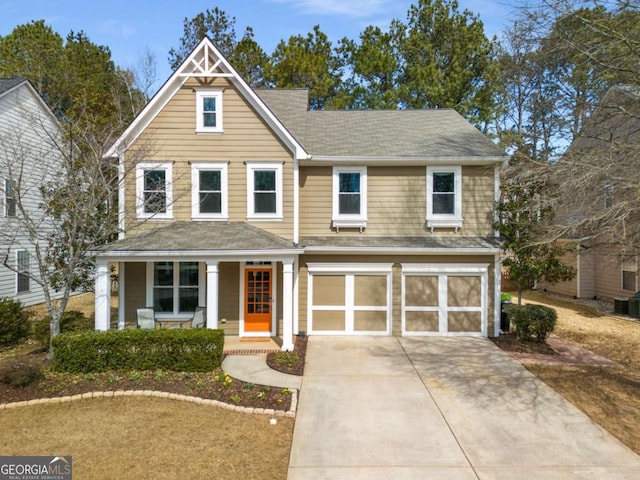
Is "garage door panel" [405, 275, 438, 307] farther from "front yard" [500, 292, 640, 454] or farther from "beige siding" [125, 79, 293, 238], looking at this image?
"beige siding" [125, 79, 293, 238]

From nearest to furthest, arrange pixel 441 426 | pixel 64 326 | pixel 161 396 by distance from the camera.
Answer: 1. pixel 441 426
2. pixel 161 396
3. pixel 64 326

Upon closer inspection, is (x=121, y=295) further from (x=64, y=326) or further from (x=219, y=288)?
(x=219, y=288)

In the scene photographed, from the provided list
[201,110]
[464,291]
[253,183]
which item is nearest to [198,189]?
[253,183]

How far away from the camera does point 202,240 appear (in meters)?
11.6

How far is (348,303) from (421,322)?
2.45 metres

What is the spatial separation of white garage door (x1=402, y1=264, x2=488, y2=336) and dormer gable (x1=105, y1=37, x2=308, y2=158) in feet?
18.3

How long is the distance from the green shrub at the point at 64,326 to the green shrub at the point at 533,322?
495 inches

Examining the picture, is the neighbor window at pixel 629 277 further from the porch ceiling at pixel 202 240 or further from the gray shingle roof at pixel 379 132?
the porch ceiling at pixel 202 240

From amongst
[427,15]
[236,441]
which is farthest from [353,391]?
[427,15]

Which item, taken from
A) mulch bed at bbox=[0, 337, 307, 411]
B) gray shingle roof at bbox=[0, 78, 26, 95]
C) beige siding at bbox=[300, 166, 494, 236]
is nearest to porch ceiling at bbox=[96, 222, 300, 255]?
beige siding at bbox=[300, 166, 494, 236]

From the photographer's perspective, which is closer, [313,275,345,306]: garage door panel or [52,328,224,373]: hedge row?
[52,328,224,373]: hedge row

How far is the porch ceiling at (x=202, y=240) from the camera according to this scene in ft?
36.2

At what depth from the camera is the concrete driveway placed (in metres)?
5.78

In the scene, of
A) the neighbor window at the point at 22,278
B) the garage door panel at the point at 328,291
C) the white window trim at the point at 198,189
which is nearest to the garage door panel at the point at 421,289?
the garage door panel at the point at 328,291
